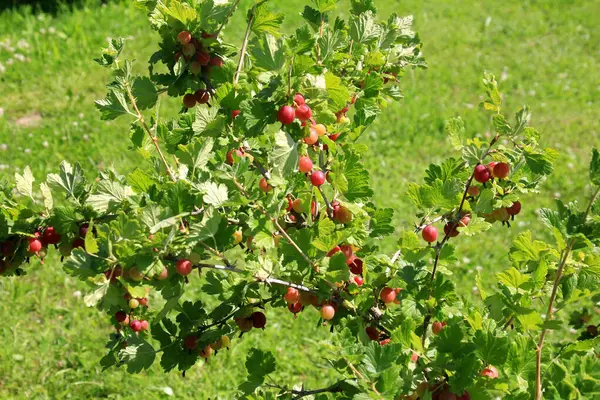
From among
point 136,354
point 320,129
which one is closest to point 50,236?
point 136,354

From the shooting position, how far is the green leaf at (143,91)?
1.67 m

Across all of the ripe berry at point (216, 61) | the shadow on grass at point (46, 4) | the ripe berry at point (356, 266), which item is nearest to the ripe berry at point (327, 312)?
the ripe berry at point (356, 266)

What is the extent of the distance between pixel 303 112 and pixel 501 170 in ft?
1.80

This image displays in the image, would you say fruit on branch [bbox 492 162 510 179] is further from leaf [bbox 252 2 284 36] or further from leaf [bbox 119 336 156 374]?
leaf [bbox 119 336 156 374]

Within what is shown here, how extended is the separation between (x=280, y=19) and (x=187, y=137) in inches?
15.5

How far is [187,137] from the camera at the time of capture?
174 centimetres

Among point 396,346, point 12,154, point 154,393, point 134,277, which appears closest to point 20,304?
point 154,393

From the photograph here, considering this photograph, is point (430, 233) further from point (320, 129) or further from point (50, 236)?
point (50, 236)

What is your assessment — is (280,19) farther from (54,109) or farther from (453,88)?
(453,88)

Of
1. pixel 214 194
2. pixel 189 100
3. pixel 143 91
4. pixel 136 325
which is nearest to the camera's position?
pixel 214 194

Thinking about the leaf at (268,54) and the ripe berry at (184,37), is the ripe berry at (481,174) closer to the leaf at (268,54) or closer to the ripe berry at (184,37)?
the leaf at (268,54)

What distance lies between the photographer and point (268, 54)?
4.55 ft

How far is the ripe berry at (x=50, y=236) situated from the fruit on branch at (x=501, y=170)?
110 centimetres

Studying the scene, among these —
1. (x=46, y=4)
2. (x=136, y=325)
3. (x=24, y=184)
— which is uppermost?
(x=24, y=184)
